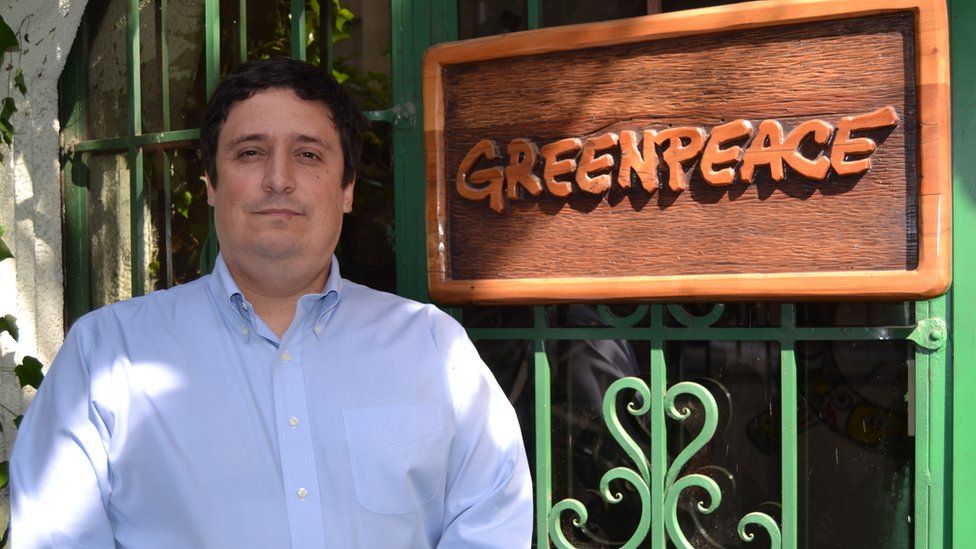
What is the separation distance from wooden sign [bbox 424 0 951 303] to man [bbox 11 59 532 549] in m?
0.22

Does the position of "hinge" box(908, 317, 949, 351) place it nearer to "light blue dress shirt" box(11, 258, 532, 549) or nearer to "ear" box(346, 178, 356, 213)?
"light blue dress shirt" box(11, 258, 532, 549)

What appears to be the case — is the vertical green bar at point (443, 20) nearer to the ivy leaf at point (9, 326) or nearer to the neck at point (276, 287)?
the neck at point (276, 287)

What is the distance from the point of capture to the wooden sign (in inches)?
63.6

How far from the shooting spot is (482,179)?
191 centimetres

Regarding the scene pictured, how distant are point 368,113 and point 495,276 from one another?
0.53m

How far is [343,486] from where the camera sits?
5.39 ft

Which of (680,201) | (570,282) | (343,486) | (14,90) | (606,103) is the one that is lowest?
(343,486)

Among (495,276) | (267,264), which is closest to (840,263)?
(495,276)

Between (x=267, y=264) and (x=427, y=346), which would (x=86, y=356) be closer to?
(x=267, y=264)

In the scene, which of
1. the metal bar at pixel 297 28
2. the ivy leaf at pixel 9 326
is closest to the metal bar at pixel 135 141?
the metal bar at pixel 297 28

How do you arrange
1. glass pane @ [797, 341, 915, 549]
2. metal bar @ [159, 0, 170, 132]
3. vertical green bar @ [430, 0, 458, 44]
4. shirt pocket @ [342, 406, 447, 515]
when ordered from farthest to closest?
metal bar @ [159, 0, 170, 132], vertical green bar @ [430, 0, 458, 44], glass pane @ [797, 341, 915, 549], shirt pocket @ [342, 406, 447, 515]

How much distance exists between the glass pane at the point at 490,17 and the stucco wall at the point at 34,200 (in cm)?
116

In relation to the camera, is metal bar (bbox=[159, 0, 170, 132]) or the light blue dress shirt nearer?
the light blue dress shirt

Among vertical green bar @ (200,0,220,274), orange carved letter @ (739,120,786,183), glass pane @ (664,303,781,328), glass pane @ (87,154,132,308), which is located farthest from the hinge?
glass pane @ (87,154,132,308)
